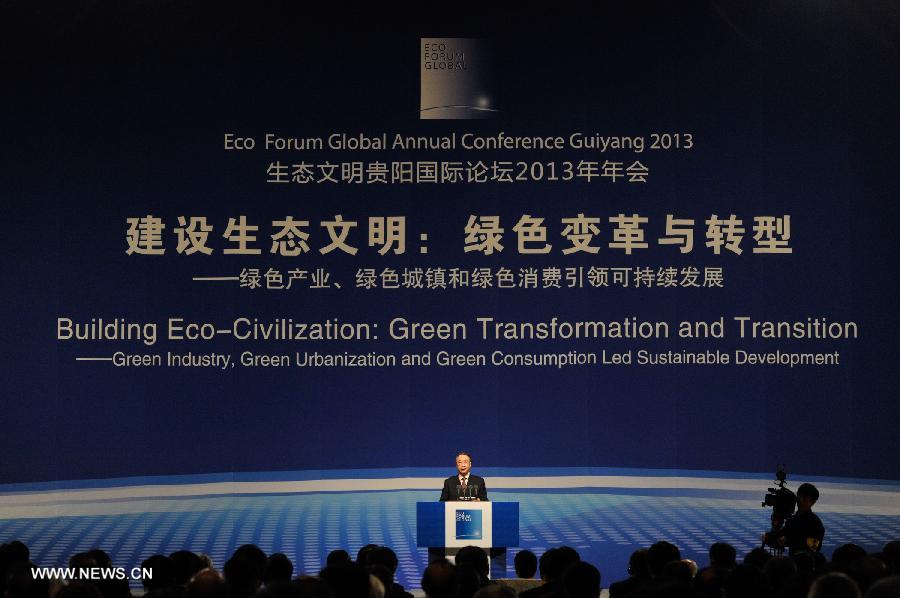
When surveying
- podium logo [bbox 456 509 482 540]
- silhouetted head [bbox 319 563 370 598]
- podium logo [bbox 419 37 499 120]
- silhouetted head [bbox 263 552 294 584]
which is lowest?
podium logo [bbox 456 509 482 540]

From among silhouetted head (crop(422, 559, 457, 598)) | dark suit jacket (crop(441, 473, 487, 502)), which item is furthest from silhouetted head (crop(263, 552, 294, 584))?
dark suit jacket (crop(441, 473, 487, 502))

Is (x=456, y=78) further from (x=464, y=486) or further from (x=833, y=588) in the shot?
(x=833, y=588)

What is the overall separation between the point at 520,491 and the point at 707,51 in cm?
387

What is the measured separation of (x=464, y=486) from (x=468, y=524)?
2.99 feet

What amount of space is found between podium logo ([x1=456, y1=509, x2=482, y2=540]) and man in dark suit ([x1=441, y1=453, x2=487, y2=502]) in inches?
26.6

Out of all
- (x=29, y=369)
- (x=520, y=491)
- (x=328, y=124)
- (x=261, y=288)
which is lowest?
(x=520, y=491)

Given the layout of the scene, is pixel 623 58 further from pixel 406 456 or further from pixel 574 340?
pixel 406 456

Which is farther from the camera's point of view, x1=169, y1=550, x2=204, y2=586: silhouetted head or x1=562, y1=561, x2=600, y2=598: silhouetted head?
x1=169, y1=550, x2=204, y2=586: silhouetted head

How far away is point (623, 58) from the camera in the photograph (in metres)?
8.80

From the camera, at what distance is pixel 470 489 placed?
6410 millimetres

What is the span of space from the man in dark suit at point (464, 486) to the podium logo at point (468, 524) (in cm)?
68

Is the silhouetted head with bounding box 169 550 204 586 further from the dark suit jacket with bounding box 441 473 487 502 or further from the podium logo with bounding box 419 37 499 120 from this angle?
the podium logo with bounding box 419 37 499 120

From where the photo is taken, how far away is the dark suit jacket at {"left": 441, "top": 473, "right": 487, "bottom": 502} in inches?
250

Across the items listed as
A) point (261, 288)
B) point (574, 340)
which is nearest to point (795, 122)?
point (574, 340)
